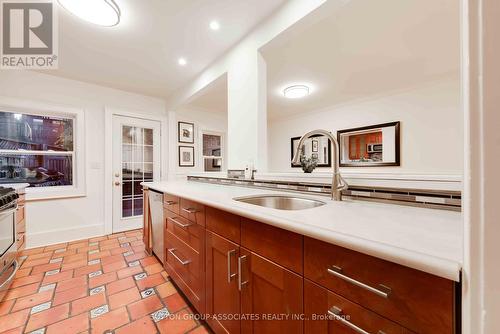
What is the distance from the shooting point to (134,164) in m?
3.39

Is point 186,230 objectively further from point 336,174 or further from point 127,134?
point 127,134

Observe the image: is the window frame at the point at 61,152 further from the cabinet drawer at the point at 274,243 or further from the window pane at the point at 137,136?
the cabinet drawer at the point at 274,243

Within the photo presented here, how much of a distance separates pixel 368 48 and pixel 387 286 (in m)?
2.47

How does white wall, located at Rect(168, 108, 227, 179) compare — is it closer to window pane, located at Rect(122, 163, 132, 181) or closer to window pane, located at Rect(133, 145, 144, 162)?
window pane, located at Rect(133, 145, 144, 162)

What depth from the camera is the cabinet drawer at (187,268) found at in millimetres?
1251

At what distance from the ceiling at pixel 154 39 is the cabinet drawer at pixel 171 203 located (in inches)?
61.0

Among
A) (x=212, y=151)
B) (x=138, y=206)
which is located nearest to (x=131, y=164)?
(x=138, y=206)

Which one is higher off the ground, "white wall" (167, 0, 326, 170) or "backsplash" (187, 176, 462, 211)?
"white wall" (167, 0, 326, 170)

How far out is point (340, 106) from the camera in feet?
12.9

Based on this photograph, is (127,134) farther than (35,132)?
Yes

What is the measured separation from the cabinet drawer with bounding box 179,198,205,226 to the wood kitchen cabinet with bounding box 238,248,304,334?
40 centimetres
